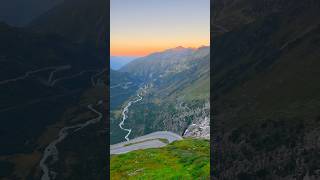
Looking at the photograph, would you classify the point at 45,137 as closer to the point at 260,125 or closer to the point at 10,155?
the point at 10,155

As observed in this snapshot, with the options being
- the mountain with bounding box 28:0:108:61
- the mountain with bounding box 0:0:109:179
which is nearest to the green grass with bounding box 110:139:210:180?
the mountain with bounding box 0:0:109:179

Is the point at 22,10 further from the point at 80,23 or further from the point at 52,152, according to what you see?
the point at 52,152

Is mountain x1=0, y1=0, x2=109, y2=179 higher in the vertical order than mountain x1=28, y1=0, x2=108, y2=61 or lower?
lower

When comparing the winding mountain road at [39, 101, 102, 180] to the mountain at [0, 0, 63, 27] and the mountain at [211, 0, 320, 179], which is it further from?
the mountain at [211, 0, 320, 179]

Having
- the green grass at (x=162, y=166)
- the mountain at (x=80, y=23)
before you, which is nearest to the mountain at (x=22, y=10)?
the mountain at (x=80, y=23)

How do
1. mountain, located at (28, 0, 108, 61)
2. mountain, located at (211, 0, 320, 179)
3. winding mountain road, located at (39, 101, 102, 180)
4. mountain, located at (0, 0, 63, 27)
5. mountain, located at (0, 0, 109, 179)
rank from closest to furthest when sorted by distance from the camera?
mountain, located at (0, 0, 63, 27) < mountain, located at (0, 0, 109, 179) < winding mountain road, located at (39, 101, 102, 180) < mountain, located at (28, 0, 108, 61) < mountain, located at (211, 0, 320, 179)

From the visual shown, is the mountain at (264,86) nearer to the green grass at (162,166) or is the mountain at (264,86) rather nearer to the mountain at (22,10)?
the mountain at (22,10)
